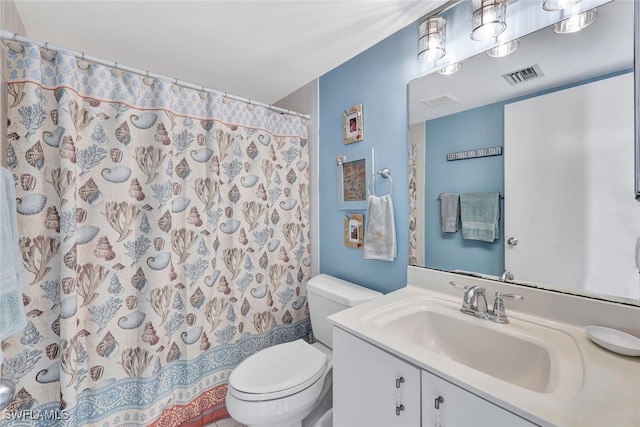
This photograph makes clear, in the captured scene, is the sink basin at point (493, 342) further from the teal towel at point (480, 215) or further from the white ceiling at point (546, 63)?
the white ceiling at point (546, 63)

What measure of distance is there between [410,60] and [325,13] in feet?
1.59

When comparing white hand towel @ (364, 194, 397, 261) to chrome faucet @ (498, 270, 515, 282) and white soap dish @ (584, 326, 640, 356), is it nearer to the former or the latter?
chrome faucet @ (498, 270, 515, 282)

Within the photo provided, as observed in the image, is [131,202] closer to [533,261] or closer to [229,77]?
[229,77]

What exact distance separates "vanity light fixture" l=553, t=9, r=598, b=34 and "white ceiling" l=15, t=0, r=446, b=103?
49 cm

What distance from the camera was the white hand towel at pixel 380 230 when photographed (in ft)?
4.72

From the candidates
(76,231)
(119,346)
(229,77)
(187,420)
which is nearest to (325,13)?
(229,77)

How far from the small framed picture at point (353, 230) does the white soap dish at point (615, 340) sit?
103 centimetres

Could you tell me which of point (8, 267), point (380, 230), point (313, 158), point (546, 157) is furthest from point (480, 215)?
point (8, 267)

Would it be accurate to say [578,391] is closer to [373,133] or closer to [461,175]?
[461,175]

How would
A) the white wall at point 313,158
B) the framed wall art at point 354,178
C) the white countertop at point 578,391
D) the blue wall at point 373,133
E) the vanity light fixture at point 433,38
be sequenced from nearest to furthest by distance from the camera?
the white countertop at point 578,391, the vanity light fixture at point 433,38, the blue wall at point 373,133, the framed wall art at point 354,178, the white wall at point 313,158

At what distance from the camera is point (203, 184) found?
1.58 metres

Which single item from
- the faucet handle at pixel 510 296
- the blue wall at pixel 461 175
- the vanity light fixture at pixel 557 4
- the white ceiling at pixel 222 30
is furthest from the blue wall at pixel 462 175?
the white ceiling at pixel 222 30

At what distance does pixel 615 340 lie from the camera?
764 mm

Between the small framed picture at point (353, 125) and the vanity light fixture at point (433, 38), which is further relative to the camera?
the small framed picture at point (353, 125)
